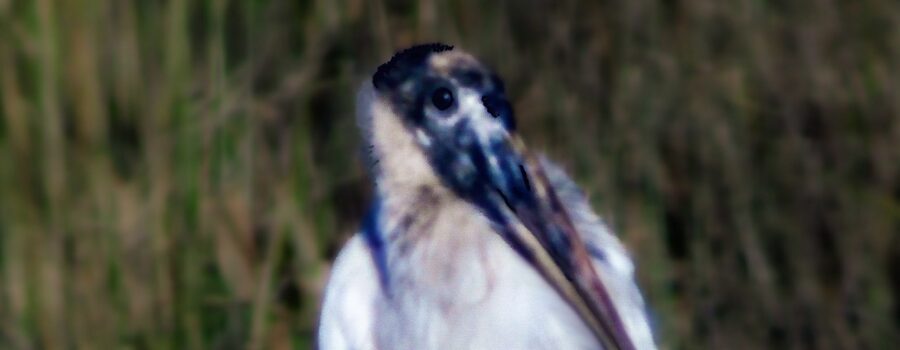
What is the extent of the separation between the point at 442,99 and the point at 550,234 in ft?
0.53

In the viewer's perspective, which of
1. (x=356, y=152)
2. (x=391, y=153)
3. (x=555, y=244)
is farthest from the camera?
(x=356, y=152)

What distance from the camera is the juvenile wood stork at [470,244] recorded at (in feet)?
5.38

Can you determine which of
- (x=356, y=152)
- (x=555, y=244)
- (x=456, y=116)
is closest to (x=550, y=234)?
(x=555, y=244)

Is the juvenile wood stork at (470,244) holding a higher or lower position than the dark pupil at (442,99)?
lower

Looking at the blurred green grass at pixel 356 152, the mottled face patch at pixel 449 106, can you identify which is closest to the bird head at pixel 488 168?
the mottled face patch at pixel 449 106

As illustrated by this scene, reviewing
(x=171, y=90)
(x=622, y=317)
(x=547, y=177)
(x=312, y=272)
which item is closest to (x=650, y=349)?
(x=622, y=317)

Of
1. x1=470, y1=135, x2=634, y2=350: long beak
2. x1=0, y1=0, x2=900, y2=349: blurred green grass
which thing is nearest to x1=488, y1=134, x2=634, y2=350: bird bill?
x1=470, y1=135, x2=634, y2=350: long beak

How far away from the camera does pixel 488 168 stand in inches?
64.8

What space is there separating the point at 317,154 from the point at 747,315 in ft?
1.86

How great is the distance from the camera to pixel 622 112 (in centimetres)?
219

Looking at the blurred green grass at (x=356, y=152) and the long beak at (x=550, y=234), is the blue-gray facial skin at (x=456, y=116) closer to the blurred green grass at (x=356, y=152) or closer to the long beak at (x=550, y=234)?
the long beak at (x=550, y=234)

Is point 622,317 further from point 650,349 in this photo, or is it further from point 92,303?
point 92,303

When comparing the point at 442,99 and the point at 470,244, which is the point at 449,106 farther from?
the point at 470,244

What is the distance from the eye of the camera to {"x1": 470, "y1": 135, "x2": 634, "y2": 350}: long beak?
5.36 ft
